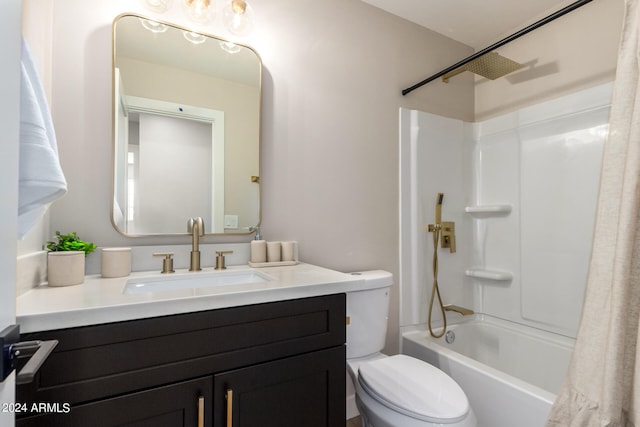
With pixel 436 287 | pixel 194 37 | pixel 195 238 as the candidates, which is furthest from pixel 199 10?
pixel 436 287

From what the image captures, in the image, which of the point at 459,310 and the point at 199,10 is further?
the point at 459,310

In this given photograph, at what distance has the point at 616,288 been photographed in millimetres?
990

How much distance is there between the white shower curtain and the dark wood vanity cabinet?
0.80 meters

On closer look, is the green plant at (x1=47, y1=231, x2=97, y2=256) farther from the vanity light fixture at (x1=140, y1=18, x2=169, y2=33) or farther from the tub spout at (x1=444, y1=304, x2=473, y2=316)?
the tub spout at (x1=444, y1=304, x2=473, y2=316)

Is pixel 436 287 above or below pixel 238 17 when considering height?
below

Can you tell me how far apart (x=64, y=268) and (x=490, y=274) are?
2361 mm

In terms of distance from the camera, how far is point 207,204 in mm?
1544

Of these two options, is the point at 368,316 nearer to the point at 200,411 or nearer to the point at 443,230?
the point at 200,411

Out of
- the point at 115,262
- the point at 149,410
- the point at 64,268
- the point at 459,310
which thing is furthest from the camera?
the point at 459,310

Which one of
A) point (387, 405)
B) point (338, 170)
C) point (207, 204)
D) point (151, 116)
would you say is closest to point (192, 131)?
point (151, 116)

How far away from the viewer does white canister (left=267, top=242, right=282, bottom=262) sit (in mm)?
1615

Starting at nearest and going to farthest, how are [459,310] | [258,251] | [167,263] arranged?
1. [167,263]
2. [258,251]
3. [459,310]

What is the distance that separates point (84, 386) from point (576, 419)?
1.46m

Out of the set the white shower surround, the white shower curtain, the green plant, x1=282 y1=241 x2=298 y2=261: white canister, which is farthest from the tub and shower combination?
the green plant
